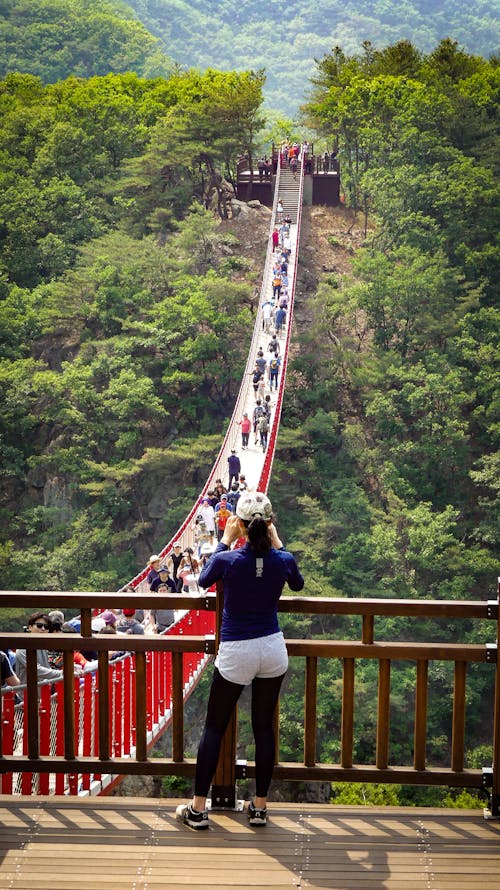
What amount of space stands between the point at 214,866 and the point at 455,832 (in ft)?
2.33

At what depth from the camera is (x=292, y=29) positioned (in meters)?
65.4

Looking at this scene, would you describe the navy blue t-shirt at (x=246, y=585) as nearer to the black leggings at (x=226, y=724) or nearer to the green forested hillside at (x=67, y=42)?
the black leggings at (x=226, y=724)

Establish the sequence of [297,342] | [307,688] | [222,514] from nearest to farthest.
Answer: [307,688]
[222,514]
[297,342]

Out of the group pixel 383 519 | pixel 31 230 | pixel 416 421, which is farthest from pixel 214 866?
pixel 31 230

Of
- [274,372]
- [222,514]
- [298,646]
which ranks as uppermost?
[298,646]

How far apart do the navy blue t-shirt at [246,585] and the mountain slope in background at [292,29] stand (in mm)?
58180

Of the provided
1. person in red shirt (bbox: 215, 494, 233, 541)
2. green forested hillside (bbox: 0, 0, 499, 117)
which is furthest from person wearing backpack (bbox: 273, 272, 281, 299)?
green forested hillside (bbox: 0, 0, 499, 117)

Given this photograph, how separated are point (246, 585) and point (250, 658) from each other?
20 centimetres

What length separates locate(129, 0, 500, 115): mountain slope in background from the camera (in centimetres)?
6097

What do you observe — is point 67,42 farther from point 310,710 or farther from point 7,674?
point 310,710

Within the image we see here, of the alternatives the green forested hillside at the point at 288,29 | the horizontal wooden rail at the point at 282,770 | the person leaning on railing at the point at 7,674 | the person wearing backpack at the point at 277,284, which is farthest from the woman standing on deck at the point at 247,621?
the green forested hillside at the point at 288,29

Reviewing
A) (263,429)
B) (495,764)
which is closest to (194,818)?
(495,764)

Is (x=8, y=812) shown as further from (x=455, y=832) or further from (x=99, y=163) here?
(x=99, y=163)

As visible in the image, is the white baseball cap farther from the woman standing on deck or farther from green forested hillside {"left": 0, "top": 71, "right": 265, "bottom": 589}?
green forested hillside {"left": 0, "top": 71, "right": 265, "bottom": 589}
